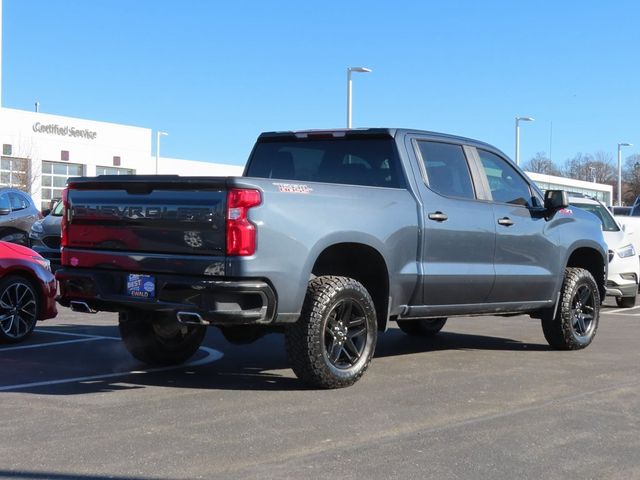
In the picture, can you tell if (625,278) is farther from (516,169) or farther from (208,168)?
(208,168)

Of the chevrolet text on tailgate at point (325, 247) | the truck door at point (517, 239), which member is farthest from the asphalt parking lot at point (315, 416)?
the truck door at point (517, 239)

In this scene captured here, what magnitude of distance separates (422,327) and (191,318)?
457cm

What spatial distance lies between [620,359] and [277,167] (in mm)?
3801

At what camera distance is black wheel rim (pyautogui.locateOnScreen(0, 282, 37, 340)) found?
879 centimetres

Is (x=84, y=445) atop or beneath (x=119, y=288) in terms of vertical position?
beneath

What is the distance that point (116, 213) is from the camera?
6.58m

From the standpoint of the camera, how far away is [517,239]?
8.30m

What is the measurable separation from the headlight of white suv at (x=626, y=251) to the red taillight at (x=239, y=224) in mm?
10102

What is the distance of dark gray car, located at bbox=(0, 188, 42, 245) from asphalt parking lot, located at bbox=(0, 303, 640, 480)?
9918mm

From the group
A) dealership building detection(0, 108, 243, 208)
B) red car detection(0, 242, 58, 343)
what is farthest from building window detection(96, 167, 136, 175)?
red car detection(0, 242, 58, 343)

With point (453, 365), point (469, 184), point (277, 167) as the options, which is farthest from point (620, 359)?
point (277, 167)

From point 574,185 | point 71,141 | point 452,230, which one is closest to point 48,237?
point 452,230

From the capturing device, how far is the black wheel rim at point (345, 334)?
21.8ft

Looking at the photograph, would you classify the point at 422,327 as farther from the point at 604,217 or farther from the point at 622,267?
the point at 604,217
